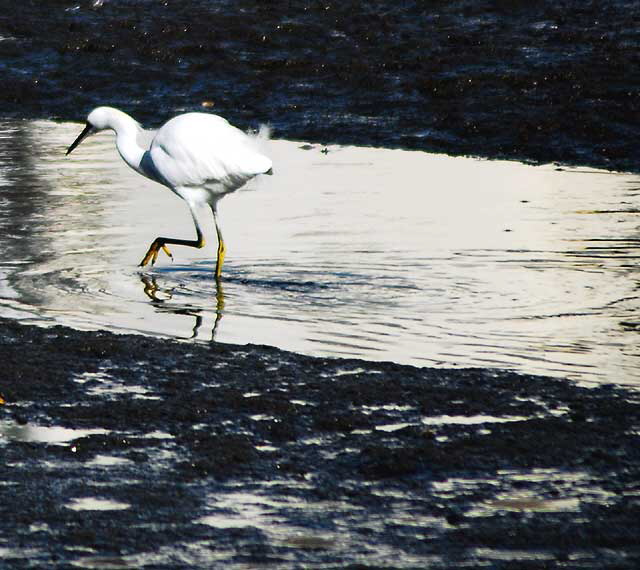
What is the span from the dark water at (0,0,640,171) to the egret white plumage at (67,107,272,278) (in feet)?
13.8

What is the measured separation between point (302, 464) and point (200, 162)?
4.39 m

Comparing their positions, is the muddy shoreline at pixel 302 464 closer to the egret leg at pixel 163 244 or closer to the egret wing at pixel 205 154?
the egret leg at pixel 163 244

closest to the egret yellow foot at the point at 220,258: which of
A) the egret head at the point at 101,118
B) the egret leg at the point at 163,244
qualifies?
the egret leg at the point at 163,244

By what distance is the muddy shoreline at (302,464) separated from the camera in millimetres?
4785

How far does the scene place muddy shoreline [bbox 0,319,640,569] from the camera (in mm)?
4785

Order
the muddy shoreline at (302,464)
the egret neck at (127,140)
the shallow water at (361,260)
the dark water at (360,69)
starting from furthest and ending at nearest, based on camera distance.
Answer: the dark water at (360,69) → the egret neck at (127,140) → the shallow water at (361,260) → the muddy shoreline at (302,464)

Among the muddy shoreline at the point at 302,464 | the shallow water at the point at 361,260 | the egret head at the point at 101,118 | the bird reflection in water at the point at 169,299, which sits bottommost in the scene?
the muddy shoreline at the point at 302,464

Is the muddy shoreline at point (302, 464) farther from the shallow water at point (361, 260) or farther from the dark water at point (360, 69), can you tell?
the dark water at point (360, 69)

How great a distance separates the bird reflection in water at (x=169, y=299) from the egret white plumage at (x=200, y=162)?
0.36 metres

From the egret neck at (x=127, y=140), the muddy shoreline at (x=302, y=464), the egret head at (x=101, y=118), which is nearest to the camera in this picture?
the muddy shoreline at (x=302, y=464)

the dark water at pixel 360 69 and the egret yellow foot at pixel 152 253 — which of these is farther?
the dark water at pixel 360 69

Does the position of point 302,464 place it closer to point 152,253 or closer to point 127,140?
point 152,253

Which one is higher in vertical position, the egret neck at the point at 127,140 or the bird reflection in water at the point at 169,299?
the egret neck at the point at 127,140

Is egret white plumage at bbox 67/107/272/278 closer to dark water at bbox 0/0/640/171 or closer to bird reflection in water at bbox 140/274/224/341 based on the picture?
bird reflection in water at bbox 140/274/224/341
